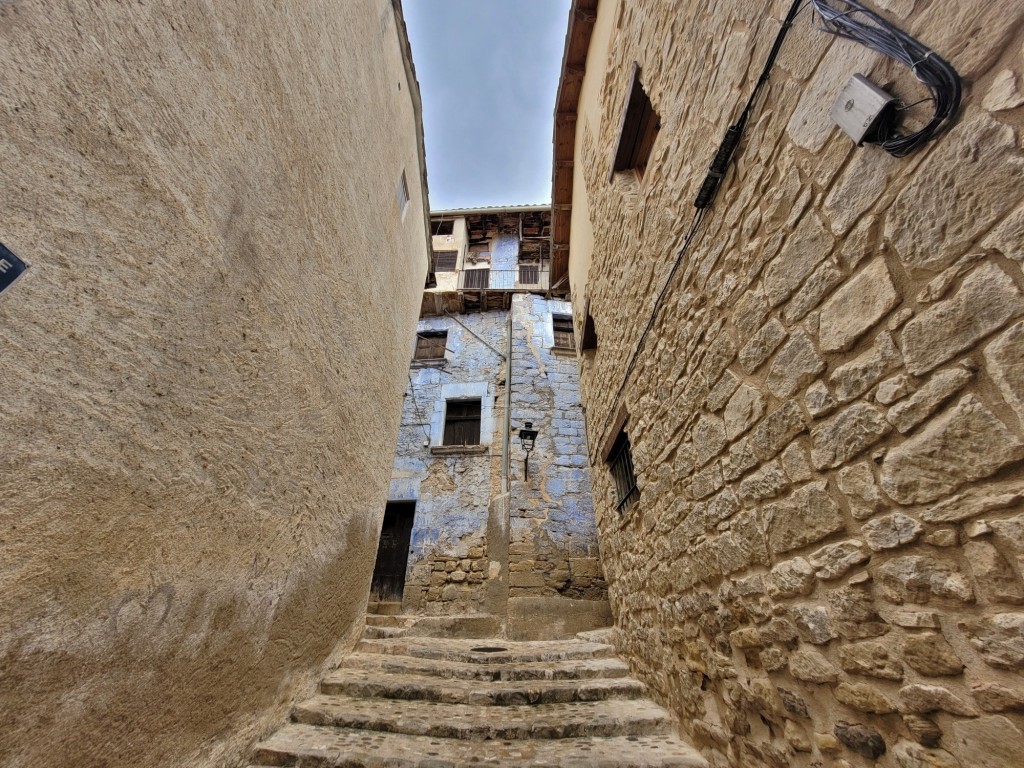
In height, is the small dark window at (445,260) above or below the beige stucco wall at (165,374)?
above

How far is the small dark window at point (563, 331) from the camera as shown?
8805mm

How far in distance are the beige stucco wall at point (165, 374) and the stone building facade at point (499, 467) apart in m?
3.74

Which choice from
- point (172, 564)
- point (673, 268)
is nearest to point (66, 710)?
point (172, 564)

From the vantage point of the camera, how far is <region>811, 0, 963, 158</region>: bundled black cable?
0.90 meters

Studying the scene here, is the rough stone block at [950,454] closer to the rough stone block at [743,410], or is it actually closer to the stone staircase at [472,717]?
the rough stone block at [743,410]

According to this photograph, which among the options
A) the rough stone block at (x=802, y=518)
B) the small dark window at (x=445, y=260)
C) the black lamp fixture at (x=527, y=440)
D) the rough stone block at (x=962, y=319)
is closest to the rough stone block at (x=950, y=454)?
the rough stone block at (x=962, y=319)

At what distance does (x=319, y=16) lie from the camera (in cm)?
247

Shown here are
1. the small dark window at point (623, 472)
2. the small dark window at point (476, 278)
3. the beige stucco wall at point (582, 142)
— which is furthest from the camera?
the small dark window at point (476, 278)

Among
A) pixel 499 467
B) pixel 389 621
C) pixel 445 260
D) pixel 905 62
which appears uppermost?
pixel 445 260

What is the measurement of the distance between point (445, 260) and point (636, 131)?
8.15 meters

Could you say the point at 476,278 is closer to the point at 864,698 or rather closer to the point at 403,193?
the point at 403,193

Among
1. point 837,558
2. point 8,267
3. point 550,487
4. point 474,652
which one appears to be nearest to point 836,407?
point 837,558

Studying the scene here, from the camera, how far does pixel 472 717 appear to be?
2.44 meters

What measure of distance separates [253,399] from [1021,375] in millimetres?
2411
